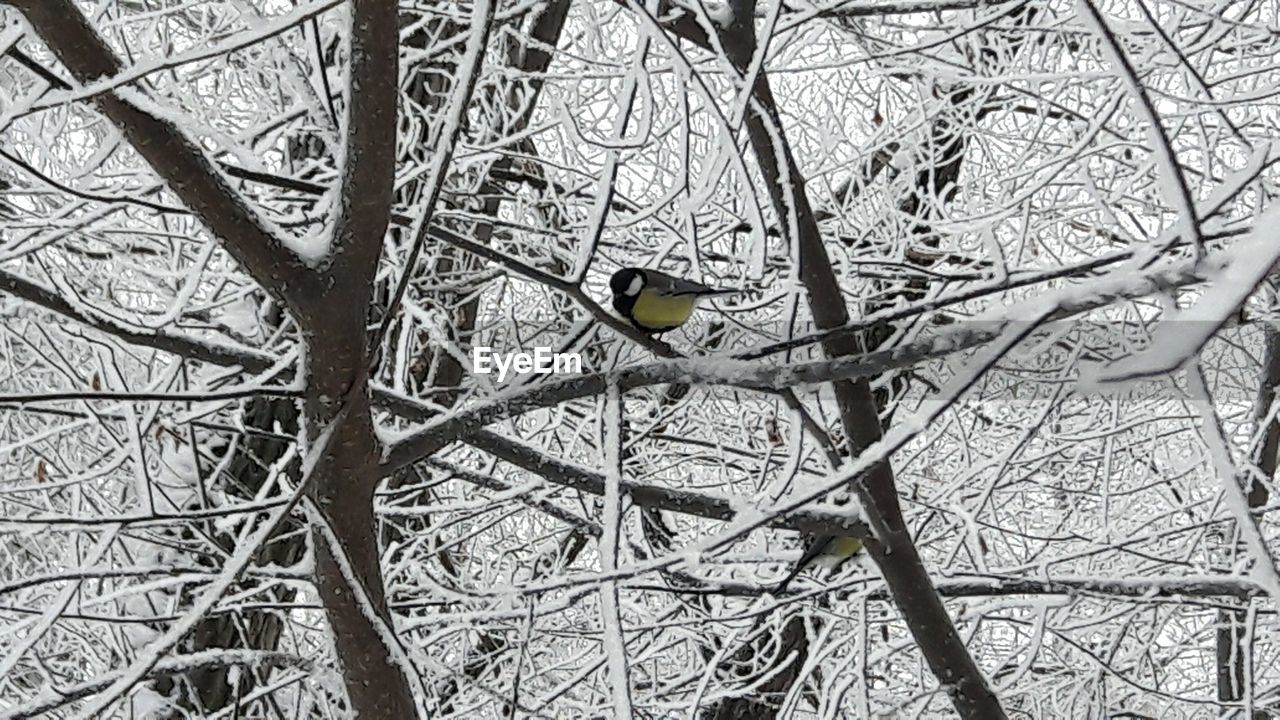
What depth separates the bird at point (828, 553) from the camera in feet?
10.0

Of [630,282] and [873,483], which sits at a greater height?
[630,282]

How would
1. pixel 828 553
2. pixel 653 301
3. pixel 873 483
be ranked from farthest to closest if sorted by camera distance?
pixel 828 553 → pixel 653 301 → pixel 873 483

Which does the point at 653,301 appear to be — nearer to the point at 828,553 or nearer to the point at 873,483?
the point at 873,483

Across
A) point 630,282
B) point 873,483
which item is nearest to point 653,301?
point 630,282

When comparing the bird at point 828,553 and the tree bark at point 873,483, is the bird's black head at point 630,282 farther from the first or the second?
the bird at point 828,553

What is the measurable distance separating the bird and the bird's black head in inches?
31.9

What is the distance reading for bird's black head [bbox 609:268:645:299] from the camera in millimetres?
3186

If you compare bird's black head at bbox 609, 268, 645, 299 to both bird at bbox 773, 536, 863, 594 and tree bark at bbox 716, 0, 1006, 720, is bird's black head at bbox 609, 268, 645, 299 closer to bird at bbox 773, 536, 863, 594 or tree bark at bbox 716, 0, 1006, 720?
tree bark at bbox 716, 0, 1006, 720

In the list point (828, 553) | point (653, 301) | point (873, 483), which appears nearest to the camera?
point (873, 483)

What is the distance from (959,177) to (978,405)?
978mm

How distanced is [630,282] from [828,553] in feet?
3.14

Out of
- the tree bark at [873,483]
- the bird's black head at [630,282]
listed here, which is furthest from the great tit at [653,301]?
the tree bark at [873,483]

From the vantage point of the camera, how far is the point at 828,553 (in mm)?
3367

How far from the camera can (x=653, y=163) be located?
493cm
